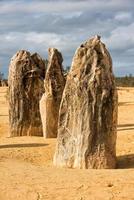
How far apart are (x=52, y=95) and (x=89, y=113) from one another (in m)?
4.94

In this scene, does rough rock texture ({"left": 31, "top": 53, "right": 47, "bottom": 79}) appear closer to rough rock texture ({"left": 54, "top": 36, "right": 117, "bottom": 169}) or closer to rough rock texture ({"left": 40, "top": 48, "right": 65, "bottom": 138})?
rough rock texture ({"left": 40, "top": 48, "right": 65, "bottom": 138})

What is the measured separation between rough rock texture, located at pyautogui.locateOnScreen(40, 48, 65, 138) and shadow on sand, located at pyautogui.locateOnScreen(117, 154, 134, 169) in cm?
402

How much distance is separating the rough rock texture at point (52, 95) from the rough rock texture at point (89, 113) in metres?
4.10

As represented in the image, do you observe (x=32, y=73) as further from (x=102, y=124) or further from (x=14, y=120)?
(x=102, y=124)

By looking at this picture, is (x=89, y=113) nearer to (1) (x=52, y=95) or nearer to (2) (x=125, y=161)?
(2) (x=125, y=161)

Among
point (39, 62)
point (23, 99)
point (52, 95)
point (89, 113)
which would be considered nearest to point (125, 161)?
point (89, 113)

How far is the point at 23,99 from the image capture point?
16.6 m

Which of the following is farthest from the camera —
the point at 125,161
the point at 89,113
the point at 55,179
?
the point at 125,161

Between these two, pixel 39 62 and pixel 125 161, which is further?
pixel 39 62

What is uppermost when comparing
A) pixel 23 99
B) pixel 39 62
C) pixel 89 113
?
pixel 39 62

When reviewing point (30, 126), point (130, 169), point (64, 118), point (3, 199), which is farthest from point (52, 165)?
point (30, 126)

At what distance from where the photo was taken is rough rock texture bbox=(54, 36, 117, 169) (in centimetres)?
1095

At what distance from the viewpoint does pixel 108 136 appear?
10984mm

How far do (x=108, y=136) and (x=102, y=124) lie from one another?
0.82 ft
